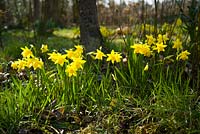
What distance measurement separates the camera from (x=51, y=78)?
10.5 feet

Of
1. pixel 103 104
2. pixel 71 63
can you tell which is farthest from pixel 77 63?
pixel 103 104

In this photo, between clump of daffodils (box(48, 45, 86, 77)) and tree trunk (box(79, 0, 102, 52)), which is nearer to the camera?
clump of daffodils (box(48, 45, 86, 77))

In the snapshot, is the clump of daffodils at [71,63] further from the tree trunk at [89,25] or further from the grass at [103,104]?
the tree trunk at [89,25]

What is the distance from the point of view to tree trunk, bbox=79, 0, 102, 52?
173 inches

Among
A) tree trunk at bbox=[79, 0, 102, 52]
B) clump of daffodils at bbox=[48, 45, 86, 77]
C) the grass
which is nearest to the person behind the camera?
Answer: the grass

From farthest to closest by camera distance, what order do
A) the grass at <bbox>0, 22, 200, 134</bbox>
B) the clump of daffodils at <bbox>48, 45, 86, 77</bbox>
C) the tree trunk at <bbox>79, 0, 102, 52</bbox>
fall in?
the tree trunk at <bbox>79, 0, 102, 52</bbox> < the clump of daffodils at <bbox>48, 45, 86, 77</bbox> < the grass at <bbox>0, 22, 200, 134</bbox>

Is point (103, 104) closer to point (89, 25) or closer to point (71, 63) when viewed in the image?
point (71, 63)

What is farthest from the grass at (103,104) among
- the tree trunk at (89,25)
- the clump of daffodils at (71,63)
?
the tree trunk at (89,25)

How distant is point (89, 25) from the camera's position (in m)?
4.51

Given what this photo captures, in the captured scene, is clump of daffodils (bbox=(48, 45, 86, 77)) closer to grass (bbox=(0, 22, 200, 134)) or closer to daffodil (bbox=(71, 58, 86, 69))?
daffodil (bbox=(71, 58, 86, 69))

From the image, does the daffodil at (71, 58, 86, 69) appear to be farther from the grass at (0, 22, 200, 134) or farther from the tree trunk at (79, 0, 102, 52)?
the tree trunk at (79, 0, 102, 52)

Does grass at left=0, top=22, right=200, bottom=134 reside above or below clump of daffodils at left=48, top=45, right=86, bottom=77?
below

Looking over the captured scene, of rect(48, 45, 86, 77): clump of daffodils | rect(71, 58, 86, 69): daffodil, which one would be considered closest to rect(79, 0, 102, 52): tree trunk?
rect(48, 45, 86, 77): clump of daffodils

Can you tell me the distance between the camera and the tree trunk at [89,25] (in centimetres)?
439
